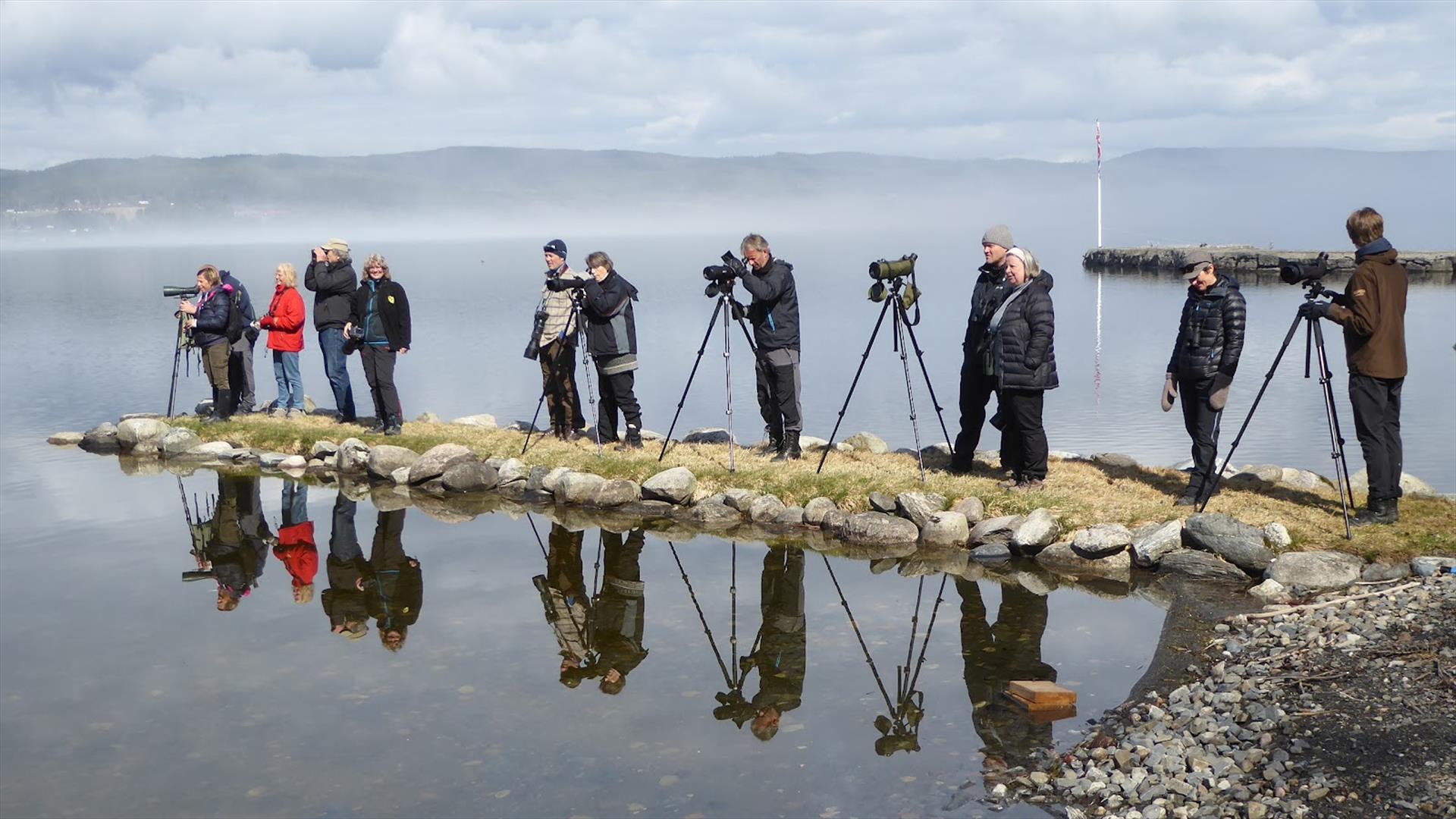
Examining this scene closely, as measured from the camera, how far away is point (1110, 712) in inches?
286

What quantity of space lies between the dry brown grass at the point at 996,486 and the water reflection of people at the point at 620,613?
130 centimetres

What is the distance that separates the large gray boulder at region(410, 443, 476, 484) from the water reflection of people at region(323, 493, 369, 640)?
2.69 feet

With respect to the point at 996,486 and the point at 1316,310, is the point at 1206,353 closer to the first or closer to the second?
the point at 1316,310

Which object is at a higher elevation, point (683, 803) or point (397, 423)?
point (397, 423)

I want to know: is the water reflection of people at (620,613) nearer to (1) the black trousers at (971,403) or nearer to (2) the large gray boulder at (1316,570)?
(1) the black trousers at (971,403)

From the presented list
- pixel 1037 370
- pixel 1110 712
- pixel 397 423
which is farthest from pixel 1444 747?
pixel 397 423

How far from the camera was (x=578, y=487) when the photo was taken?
12852 mm

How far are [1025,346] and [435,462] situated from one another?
257 inches

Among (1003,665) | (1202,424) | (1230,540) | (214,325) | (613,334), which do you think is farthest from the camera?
(214,325)

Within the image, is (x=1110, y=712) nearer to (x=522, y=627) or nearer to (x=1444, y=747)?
(x=1444, y=747)

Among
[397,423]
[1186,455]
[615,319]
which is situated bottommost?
[1186,455]

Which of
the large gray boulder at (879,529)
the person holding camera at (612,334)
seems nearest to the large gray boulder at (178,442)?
the person holding camera at (612,334)

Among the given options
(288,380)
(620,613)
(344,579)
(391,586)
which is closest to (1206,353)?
(620,613)

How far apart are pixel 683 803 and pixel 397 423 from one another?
9.90 m
